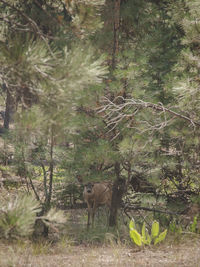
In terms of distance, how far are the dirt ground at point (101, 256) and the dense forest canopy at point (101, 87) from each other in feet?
4.35

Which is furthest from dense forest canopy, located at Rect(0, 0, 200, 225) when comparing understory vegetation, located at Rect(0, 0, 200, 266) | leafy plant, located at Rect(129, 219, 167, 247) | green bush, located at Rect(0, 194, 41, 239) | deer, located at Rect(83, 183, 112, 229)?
leafy plant, located at Rect(129, 219, 167, 247)

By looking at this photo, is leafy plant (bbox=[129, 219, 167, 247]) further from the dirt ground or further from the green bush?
the green bush

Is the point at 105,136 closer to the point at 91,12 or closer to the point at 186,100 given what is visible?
the point at 186,100

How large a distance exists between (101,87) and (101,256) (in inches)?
122

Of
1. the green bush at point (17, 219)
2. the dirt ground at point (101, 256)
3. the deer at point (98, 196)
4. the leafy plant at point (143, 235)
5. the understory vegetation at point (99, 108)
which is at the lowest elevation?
the dirt ground at point (101, 256)

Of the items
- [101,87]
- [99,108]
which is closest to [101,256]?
[99,108]

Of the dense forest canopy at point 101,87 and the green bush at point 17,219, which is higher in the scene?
the dense forest canopy at point 101,87

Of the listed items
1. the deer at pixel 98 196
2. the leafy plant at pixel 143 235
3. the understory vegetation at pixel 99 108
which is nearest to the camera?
the understory vegetation at pixel 99 108

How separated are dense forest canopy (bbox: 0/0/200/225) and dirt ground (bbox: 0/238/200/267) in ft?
4.35

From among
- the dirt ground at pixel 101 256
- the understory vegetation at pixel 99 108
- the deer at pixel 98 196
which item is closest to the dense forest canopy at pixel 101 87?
the understory vegetation at pixel 99 108

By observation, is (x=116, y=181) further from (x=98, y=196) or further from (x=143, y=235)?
(x=143, y=235)

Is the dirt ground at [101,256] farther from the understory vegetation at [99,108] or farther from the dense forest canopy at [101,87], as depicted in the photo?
the dense forest canopy at [101,87]

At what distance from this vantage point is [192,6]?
21.1 ft

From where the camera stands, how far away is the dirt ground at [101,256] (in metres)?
5.40
